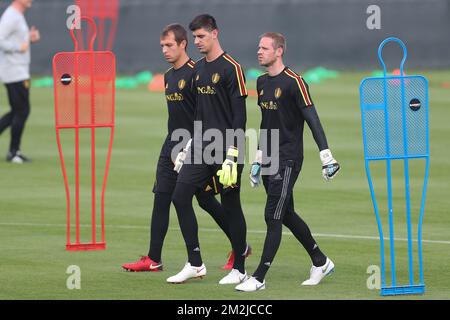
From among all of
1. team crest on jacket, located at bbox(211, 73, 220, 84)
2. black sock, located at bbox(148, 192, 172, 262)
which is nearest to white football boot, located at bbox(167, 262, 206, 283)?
black sock, located at bbox(148, 192, 172, 262)

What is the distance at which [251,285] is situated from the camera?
11055mm

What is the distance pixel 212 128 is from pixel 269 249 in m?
1.28

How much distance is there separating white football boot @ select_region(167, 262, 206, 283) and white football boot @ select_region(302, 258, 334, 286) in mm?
978

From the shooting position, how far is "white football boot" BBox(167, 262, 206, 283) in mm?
11492

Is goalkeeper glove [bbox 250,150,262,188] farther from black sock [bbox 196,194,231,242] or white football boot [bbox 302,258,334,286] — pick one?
white football boot [bbox 302,258,334,286]

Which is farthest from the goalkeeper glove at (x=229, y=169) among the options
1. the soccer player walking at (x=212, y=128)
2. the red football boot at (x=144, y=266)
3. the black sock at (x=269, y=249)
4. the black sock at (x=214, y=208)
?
the red football boot at (x=144, y=266)

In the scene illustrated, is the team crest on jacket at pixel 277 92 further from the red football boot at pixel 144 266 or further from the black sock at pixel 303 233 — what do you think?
the red football boot at pixel 144 266

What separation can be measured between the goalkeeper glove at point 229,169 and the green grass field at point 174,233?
98 cm

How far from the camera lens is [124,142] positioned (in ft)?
79.6

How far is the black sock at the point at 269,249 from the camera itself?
1111 cm

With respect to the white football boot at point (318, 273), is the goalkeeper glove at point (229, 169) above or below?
above

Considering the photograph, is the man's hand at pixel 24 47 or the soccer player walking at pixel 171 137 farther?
the man's hand at pixel 24 47

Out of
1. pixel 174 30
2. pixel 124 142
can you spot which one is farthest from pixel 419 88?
pixel 124 142

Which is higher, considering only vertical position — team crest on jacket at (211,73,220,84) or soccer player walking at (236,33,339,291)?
team crest on jacket at (211,73,220,84)
